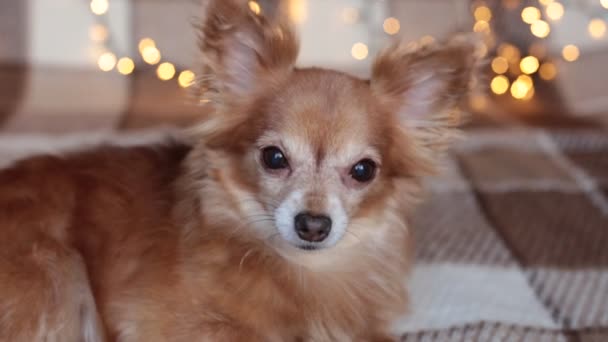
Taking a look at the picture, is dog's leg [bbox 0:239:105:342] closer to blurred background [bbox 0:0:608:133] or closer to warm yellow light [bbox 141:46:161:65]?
blurred background [bbox 0:0:608:133]

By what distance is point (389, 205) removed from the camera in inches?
60.5

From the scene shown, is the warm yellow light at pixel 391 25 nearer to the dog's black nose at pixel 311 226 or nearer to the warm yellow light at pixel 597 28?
the warm yellow light at pixel 597 28

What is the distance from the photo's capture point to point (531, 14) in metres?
3.02

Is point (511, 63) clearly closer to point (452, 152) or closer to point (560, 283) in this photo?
point (452, 152)

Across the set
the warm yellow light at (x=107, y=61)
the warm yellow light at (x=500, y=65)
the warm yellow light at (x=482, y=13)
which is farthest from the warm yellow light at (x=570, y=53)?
the warm yellow light at (x=107, y=61)

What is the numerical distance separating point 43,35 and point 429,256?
1.87 metres

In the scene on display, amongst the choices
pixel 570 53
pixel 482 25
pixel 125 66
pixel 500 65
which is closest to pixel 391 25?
pixel 482 25

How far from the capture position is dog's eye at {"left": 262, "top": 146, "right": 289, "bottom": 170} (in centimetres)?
140

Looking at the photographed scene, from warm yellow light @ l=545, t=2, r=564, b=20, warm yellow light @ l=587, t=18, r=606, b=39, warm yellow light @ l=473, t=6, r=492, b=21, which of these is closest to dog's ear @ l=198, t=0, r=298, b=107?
warm yellow light @ l=473, t=6, r=492, b=21

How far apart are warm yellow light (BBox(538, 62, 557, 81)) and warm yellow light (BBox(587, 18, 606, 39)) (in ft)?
0.69

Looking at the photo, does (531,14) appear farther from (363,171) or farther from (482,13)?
(363,171)

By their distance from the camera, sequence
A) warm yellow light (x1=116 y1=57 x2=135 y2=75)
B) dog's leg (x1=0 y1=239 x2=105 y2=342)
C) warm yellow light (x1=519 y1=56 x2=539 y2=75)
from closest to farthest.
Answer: dog's leg (x1=0 y1=239 x2=105 y2=342) < warm yellow light (x1=116 y1=57 x2=135 y2=75) < warm yellow light (x1=519 y1=56 x2=539 y2=75)

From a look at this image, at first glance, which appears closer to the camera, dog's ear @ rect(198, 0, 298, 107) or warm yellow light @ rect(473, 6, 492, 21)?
dog's ear @ rect(198, 0, 298, 107)

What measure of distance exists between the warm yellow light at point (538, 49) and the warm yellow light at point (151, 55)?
1.52 m
